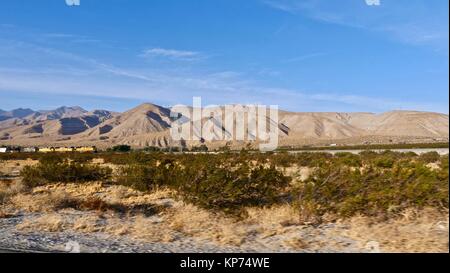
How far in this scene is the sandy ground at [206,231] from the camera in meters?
8.41

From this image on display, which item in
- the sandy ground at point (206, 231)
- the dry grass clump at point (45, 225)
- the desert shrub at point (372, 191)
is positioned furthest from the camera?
the dry grass clump at point (45, 225)

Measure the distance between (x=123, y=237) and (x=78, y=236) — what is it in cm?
109

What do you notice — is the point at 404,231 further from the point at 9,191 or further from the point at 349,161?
the point at 9,191

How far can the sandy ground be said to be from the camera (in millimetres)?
8414

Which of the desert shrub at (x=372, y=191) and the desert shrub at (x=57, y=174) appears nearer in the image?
the desert shrub at (x=372, y=191)

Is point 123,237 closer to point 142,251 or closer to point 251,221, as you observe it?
point 142,251

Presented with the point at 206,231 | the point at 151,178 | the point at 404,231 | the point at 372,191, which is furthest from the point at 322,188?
the point at 151,178

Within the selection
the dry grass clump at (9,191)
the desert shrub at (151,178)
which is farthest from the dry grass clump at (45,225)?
the desert shrub at (151,178)

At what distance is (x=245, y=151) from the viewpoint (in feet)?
49.5

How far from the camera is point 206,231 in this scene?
1004 centimetres

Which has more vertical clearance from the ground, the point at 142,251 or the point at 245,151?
the point at 245,151

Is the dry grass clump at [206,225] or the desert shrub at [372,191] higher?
the desert shrub at [372,191]

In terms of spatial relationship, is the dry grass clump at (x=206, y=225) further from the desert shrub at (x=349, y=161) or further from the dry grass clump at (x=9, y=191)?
the desert shrub at (x=349, y=161)

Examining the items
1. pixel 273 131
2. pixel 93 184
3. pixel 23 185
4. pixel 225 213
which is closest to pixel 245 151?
pixel 225 213
